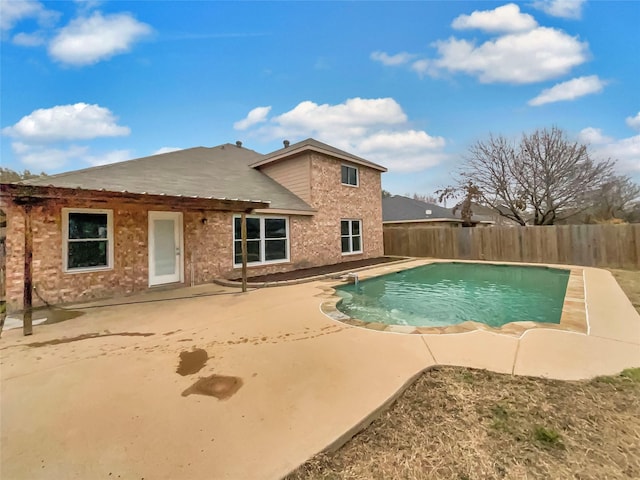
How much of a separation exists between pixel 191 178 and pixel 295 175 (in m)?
4.53

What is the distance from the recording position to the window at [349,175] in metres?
14.4

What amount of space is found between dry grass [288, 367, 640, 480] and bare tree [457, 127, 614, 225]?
19.7m

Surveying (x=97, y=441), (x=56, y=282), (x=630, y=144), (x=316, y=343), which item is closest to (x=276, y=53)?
(x=56, y=282)

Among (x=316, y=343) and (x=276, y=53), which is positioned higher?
(x=276, y=53)

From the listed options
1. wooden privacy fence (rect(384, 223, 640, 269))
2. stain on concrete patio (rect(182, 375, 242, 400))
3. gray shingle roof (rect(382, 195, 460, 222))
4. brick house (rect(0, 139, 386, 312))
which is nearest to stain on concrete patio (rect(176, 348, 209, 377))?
stain on concrete patio (rect(182, 375, 242, 400))

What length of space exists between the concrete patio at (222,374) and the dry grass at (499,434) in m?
0.19

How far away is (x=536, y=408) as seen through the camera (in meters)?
2.55

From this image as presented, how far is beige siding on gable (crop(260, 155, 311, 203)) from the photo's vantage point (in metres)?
12.7

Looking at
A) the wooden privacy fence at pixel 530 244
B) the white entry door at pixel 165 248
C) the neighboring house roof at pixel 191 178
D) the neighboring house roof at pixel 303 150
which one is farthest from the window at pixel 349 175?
the white entry door at pixel 165 248

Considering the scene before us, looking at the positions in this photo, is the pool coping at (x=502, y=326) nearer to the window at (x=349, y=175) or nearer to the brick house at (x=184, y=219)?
the brick house at (x=184, y=219)

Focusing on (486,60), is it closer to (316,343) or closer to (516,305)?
(516,305)

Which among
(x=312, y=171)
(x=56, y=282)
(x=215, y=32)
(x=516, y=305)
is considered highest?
(x=215, y=32)

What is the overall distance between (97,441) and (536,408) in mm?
3643

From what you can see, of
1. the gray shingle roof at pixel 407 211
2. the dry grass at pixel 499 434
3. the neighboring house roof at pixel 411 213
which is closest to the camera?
the dry grass at pixel 499 434
